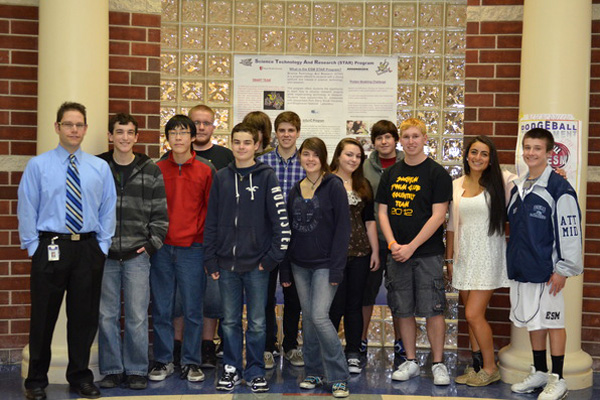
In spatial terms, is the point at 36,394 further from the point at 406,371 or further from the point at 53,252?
the point at 406,371

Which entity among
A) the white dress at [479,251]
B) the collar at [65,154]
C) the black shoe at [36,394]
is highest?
A: the collar at [65,154]

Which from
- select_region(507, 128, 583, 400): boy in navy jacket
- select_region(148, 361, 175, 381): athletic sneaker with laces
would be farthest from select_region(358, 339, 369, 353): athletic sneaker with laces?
select_region(148, 361, 175, 381): athletic sneaker with laces

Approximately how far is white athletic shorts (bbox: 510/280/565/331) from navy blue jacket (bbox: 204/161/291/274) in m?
1.57

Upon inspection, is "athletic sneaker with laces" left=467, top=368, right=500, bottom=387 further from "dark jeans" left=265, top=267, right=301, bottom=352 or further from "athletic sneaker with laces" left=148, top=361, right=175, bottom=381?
"athletic sneaker with laces" left=148, top=361, right=175, bottom=381

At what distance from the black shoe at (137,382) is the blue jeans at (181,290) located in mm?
258

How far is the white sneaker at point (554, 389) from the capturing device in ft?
13.9

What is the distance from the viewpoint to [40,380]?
166 inches

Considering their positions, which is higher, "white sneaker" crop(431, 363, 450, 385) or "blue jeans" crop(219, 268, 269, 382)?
"blue jeans" crop(219, 268, 269, 382)

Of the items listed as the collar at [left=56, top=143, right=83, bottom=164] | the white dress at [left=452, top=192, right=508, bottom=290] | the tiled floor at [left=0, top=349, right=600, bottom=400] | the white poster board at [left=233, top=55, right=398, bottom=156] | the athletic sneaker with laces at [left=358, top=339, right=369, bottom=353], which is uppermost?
the white poster board at [left=233, top=55, right=398, bottom=156]

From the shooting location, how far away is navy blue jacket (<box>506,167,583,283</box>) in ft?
13.6

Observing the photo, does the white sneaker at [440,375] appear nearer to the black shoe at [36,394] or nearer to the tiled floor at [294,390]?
the tiled floor at [294,390]

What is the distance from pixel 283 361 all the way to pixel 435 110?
2340 mm

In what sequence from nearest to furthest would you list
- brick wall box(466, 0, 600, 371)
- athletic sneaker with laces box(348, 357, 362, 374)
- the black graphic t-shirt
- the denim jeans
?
1. the denim jeans
2. the black graphic t-shirt
3. athletic sneaker with laces box(348, 357, 362, 374)
4. brick wall box(466, 0, 600, 371)

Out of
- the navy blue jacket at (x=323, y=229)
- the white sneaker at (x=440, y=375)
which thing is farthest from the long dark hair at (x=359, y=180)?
the white sneaker at (x=440, y=375)
